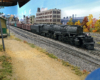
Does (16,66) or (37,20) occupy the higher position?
(37,20)

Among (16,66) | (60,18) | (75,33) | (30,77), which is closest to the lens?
(30,77)

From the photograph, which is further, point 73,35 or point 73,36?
point 73,35

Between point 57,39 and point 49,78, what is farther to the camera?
point 57,39

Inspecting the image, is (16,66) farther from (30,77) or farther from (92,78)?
(92,78)

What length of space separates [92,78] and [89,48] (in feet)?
34.4

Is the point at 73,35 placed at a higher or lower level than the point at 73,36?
higher

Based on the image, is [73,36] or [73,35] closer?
[73,36]

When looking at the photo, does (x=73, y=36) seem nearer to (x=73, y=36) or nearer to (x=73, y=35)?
(x=73, y=36)

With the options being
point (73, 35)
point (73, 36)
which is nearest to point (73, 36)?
point (73, 36)

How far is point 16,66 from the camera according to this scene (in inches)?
277

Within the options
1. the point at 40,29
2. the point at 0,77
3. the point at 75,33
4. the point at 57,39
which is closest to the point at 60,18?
the point at 40,29

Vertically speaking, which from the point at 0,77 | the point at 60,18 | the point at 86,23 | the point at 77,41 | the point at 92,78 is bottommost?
the point at 0,77

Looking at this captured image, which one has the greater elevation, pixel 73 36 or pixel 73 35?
pixel 73 35

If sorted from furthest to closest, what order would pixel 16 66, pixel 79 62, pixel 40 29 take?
pixel 40 29
pixel 79 62
pixel 16 66
